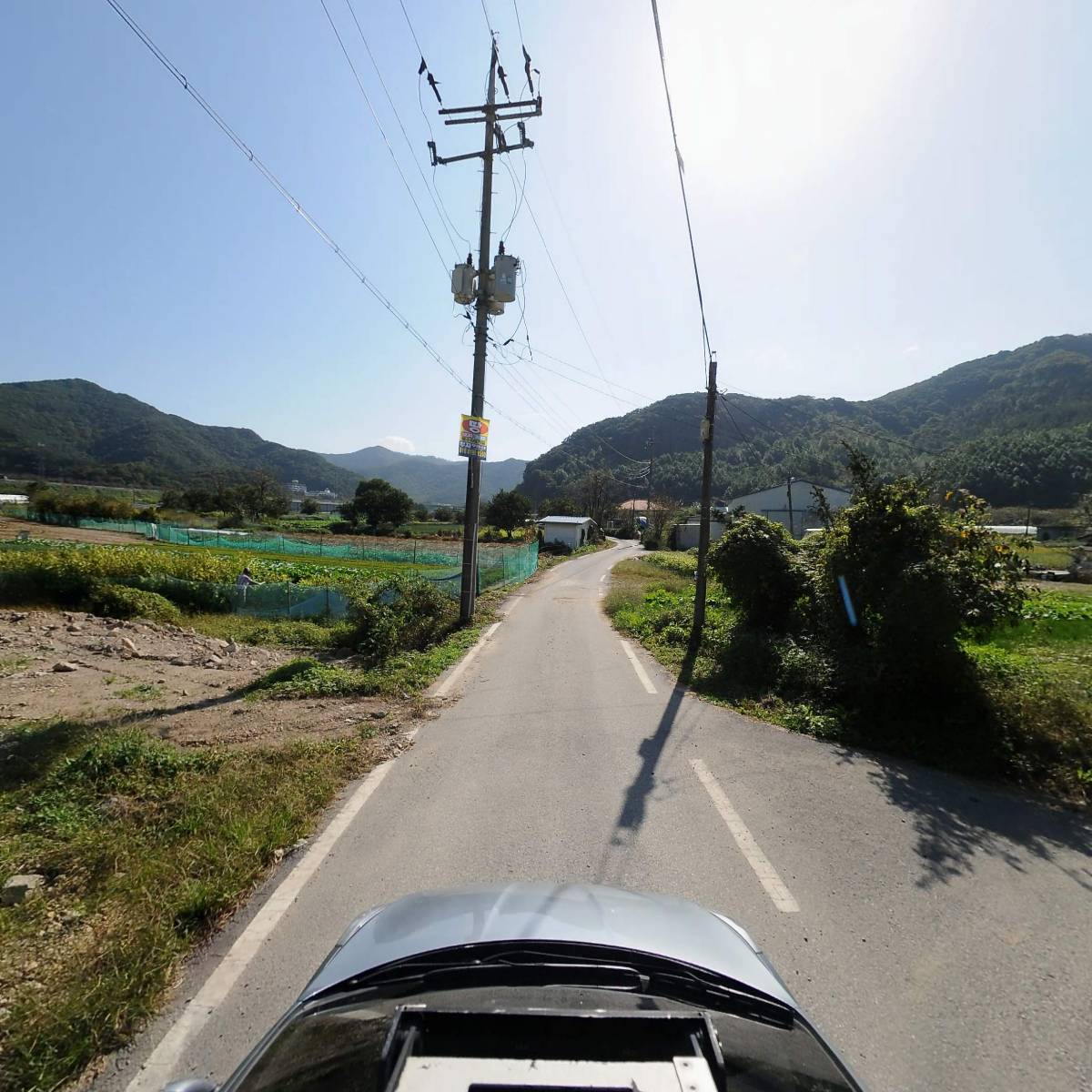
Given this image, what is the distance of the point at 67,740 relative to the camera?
6.43 meters

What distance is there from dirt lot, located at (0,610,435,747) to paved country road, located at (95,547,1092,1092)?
6.14 feet

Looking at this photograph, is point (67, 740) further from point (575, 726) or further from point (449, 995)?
point (449, 995)

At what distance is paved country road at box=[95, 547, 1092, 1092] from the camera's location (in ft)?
8.64

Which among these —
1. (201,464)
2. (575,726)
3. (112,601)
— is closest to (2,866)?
(575,726)

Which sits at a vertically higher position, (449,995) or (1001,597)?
(1001,597)

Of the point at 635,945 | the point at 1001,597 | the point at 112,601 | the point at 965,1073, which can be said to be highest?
the point at 1001,597

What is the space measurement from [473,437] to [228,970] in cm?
1283

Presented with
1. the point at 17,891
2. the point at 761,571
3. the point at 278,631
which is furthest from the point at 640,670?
the point at 278,631

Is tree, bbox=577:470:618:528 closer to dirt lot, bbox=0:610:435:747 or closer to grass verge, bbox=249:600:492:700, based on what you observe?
dirt lot, bbox=0:610:435:747

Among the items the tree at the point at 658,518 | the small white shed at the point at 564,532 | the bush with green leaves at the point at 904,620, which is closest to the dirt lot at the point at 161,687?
the bush with green leaves at the point at 904,620

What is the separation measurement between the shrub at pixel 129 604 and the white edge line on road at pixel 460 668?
9.45 meters

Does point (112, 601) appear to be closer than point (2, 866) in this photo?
No

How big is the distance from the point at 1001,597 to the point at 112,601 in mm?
20939

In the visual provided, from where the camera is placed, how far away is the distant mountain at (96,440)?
430 feet
